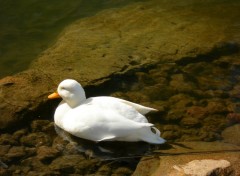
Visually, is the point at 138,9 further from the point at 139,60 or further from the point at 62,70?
the point at 62,70

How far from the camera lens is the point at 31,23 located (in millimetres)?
7930

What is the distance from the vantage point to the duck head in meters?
4.77

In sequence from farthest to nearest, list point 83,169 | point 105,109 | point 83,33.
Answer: point 83,33
point 105,109
point 83,169

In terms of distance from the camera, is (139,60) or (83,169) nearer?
(83,169)

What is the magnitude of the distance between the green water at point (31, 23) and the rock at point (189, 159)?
287 centimetres

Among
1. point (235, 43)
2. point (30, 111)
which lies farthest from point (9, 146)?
point (235, 43)

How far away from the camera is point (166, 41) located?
Result: 649 cm

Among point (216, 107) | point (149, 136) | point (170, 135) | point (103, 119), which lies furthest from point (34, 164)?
point (216, 107)

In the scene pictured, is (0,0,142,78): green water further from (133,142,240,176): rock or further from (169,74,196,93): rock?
(133,142,240,176): rock

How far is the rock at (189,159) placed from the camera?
3965 mm

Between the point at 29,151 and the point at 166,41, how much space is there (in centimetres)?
278

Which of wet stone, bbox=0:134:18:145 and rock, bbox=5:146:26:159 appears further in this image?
wet stone, bbox=0:134:18:145

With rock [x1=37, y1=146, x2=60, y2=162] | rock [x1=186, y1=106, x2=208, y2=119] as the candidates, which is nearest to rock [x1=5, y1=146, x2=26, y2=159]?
rock [x1=37, y1=146, x2=60, y2=162]

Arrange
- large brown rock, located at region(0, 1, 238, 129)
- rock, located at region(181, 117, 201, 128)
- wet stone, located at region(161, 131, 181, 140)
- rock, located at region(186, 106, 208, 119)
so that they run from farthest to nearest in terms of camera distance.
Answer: large brown rock, located at region(0, 1, 238, 129), rock, located at region(186, 106, 208, 119), rock, located at region(181, 117, 201, 128), wet stone, located at region(161, 131, 181, 140)
